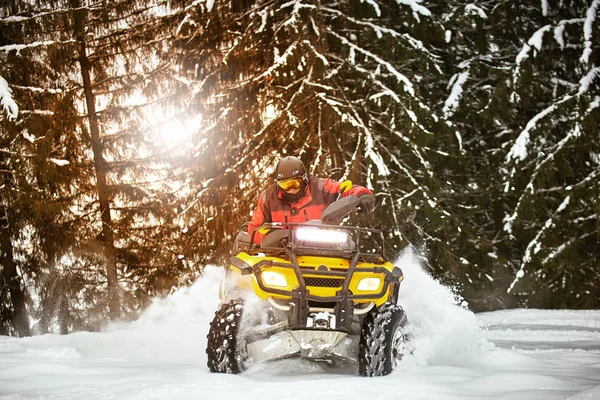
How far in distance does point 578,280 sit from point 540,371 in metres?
11.4

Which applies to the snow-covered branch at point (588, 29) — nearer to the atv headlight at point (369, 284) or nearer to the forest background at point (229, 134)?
the forest background at point (229, 134)

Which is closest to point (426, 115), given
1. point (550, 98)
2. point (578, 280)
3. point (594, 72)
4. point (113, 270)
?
point (594, 72)

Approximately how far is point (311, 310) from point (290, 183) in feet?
5.74

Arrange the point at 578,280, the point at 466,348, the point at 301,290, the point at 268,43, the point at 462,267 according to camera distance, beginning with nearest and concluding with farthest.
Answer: the point at 301,290 → the point at 466,348 → the point at 268,43 → the point at 462,267 → the point at 578,280

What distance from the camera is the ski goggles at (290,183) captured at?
7.17 m

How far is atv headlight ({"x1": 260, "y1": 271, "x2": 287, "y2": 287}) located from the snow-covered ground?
776mm

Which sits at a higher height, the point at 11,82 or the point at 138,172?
the point at 11,82

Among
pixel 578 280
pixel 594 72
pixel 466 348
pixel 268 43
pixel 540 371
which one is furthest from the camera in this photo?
pixel 578 280

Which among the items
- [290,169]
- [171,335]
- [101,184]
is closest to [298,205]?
[290,169]

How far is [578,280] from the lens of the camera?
16672 mm

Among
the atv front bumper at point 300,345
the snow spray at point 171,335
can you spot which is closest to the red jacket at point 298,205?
the snow spray at point 171,335

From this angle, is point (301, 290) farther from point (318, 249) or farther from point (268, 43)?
point (268, 43)

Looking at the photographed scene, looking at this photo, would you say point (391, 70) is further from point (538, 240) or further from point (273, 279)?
point (273, 279)

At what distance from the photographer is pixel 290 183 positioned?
7250 mm
